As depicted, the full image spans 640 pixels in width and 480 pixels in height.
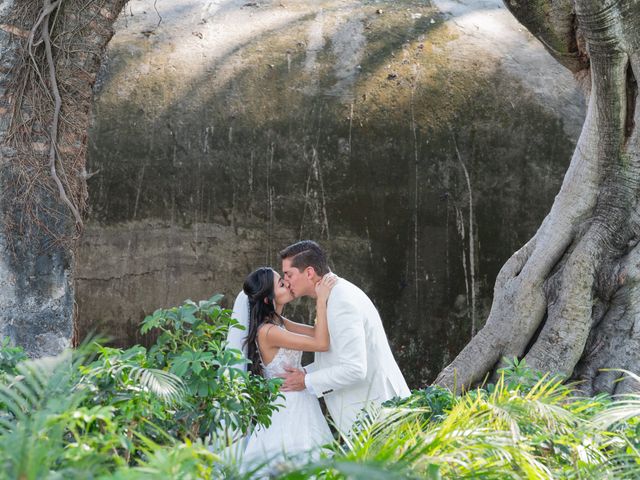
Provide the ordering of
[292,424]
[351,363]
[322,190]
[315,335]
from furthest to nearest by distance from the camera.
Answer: [322,190]
[315,335]
[292,424]
[351,363]

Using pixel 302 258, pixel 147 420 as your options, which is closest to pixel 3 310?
pixel 302 258

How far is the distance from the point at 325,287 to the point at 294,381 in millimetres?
525

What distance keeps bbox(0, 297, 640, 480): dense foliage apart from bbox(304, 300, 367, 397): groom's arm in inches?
33.0

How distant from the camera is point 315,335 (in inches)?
215

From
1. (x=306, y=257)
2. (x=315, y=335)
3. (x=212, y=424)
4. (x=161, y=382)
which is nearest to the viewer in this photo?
(x=161, y=382)

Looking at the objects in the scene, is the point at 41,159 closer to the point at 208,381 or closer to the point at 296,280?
the point at 296,280

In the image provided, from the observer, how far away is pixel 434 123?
891 centimetres

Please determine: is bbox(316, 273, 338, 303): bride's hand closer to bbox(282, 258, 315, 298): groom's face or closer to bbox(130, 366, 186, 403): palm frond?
bbox(282, 258, 315, 298): groom's face

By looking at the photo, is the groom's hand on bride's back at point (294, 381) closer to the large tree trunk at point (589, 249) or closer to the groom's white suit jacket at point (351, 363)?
the groom's white suit jacket at point (351, 363)

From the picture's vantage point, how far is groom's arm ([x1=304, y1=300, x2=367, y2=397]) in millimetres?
5223

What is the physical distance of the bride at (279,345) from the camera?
17.5ft

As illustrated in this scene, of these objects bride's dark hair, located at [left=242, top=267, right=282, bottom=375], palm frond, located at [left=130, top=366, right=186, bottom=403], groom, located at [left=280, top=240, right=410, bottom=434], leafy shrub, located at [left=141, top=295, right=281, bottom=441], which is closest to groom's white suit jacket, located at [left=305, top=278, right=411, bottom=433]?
groom, located at [left=280, top=240, right=410, bottom=434]

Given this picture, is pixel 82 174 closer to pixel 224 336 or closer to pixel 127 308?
pixel 224 336

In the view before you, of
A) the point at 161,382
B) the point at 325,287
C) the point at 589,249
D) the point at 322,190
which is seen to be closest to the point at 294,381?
the point at 325,287
